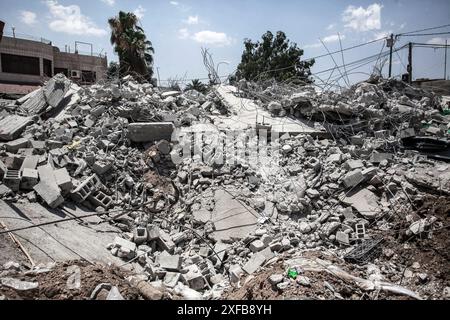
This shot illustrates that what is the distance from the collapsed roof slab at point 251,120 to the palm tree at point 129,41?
34.7 ft

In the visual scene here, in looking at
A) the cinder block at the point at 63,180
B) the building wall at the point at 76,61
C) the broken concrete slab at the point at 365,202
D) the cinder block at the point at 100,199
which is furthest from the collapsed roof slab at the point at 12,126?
the building wall at the point at 76,61

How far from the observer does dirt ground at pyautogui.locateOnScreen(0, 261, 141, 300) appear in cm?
314

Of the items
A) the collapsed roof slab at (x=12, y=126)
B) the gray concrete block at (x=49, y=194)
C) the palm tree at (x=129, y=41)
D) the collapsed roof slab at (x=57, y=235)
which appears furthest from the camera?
the palm tree at (x=129, y=41)

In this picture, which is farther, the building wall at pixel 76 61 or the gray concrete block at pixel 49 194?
the building wall at pixel 76 61

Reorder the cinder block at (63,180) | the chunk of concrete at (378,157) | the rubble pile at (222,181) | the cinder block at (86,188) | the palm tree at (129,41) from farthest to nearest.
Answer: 1. the palm tree at (129,41)
2. the chunk of concrete at (378,157)
3. the cinder block at (86,188)
4. the cinder block at (63,180)
5. the rubble pile at (222,181)

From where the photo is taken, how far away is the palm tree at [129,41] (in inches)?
765

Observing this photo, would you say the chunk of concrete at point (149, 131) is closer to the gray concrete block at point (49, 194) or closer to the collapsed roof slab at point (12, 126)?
the gray concrete block at point (49, 194)

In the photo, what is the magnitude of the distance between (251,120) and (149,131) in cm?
297

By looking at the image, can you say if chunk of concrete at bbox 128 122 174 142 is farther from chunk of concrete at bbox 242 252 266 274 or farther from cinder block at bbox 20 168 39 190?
chunk of concrete at bbox 242 252 266 274

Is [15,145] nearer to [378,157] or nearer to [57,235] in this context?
[57,235]

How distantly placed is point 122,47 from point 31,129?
13662mm

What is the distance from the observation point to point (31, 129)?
23.8ft
